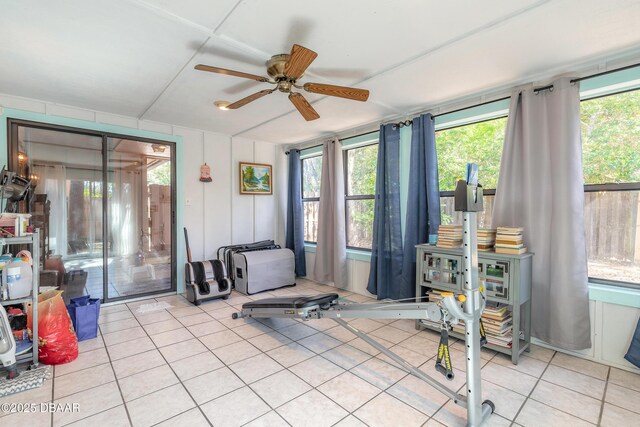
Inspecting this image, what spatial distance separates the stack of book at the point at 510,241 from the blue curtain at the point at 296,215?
324 cm

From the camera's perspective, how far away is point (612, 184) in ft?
8.07

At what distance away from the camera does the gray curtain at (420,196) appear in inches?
134

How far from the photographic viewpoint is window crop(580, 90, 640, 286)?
241cm

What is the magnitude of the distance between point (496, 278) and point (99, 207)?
15.1 feet

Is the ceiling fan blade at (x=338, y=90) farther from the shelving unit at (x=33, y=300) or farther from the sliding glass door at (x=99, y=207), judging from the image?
the sliding glass door at (x=99, y=207)

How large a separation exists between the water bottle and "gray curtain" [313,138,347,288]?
335 centimetres

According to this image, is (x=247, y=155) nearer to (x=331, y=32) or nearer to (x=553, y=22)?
(x=331, y=32)

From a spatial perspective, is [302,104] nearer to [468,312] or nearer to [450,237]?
[450,237]

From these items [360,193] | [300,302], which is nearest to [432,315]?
[300,302]

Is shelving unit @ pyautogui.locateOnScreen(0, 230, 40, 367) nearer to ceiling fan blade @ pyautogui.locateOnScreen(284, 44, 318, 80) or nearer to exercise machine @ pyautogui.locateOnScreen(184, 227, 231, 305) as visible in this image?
exercise machine @ pyautogui.locateOnScreen(184, 227, 231, 305)

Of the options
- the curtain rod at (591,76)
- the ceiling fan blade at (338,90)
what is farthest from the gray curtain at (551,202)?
the ceiling fan blade at (338,90)

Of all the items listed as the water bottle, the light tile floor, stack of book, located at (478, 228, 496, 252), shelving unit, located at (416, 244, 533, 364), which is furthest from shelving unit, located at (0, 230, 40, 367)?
stack of book, located at (478, 228, 496, 252)

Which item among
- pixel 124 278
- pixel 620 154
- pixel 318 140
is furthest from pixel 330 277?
pixel 620 154

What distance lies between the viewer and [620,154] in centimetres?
246
